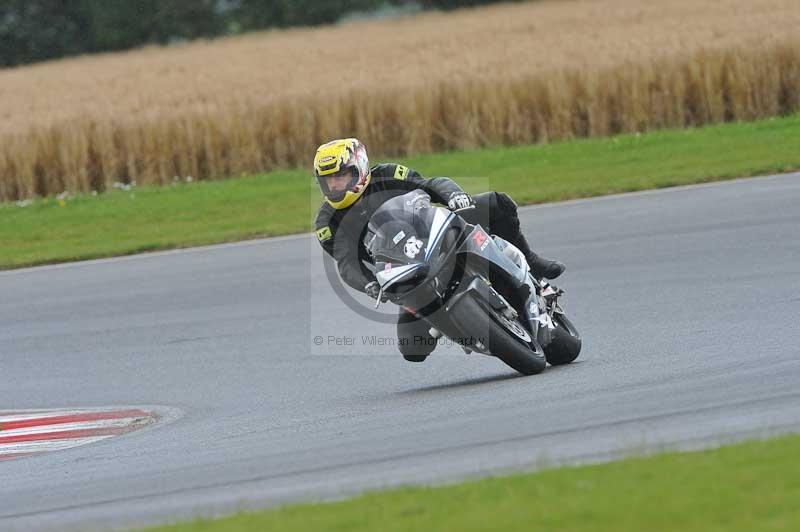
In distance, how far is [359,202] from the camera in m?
8.54

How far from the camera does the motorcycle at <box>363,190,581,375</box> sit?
822 centimetres

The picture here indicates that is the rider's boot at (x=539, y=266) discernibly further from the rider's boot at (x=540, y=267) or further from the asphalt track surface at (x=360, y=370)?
the asphalt track surface at (x=360, y=370)

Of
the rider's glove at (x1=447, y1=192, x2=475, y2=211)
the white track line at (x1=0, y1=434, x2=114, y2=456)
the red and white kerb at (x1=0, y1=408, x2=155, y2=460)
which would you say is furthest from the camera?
the red and white kerb at (x1=0, y1=408, x2=155, y2=460)

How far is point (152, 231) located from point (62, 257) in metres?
1.58

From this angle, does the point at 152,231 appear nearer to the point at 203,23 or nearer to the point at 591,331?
the point at 591,331

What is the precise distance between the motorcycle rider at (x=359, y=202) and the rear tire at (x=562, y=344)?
0.85 meters

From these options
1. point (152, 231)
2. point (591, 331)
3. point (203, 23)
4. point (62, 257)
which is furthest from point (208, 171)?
point (203, 23)

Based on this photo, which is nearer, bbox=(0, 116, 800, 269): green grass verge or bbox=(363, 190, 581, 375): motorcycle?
bbox=(363, 190, 581, 375): motorcycle

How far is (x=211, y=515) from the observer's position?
599 centimetres

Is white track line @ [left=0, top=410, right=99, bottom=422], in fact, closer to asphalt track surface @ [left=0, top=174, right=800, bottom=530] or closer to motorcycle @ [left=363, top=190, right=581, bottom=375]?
asphalt track surface @ [left=0, top=174, right=800, bottom=530]

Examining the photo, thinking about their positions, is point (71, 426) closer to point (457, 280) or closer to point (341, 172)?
point (341, 172)

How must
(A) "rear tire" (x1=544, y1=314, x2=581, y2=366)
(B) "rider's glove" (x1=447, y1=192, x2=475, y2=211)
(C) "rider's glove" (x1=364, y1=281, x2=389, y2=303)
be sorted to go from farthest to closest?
(A) "rear tire" (x1=544, y1=314, x2=581, y2=366), (B) "rider's glove" (x1=447, y1=192, x2=475, y2=211), (C) "rider's glove" (x1=364, y1=281, x2=389, y2=303)

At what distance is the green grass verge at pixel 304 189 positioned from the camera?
56.3 ft

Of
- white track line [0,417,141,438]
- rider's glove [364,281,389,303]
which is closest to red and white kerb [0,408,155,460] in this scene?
white track line [0,417,141,438]
